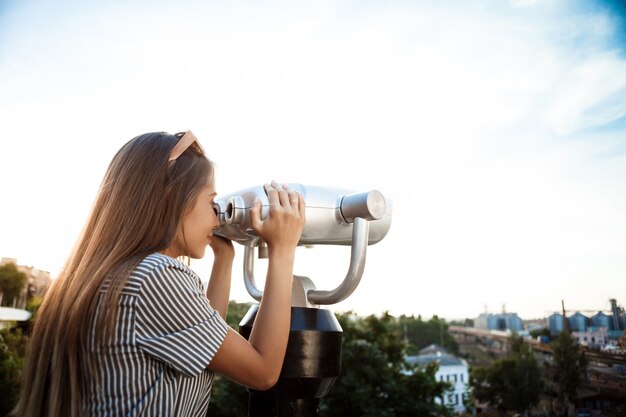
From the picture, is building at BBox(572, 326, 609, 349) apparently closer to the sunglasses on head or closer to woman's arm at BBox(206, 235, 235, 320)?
woman's arm at BBox(206, 235, 235, 320)

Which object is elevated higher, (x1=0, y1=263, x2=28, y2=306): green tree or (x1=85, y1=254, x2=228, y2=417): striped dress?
(x1=0, y1=263, x2=28, y2=306): green tree

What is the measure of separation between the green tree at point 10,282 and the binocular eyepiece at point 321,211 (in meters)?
2.85

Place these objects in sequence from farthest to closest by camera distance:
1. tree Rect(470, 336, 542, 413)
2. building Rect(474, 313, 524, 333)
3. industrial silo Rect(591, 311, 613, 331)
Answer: building Rect(474, 313, 524, 333), tree Rect(470, 336, 542, 413), industrial silo Rect(591, 311, 613, 331)

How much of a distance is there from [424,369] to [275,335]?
11.8ft

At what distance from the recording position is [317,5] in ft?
9.21

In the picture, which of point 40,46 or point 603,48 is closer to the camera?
point 603,48

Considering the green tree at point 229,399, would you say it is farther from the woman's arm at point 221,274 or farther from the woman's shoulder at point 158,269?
the woman's shoulder at point 158,269

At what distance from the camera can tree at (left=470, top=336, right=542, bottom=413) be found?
3273mm

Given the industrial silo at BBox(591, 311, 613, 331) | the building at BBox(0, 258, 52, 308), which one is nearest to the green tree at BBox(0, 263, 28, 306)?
the building at BBox(0, 258, 52, 308)

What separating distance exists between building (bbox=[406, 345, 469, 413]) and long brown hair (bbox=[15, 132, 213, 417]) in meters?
3.69

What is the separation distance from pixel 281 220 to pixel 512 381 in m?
3.46

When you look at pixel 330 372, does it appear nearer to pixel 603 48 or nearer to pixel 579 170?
pixel 603 48

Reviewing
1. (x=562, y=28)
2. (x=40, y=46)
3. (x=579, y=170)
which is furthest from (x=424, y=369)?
(x=40, y=46)

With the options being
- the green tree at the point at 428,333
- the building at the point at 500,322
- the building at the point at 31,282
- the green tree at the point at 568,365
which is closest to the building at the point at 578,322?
the green tree at the point at 568,365
